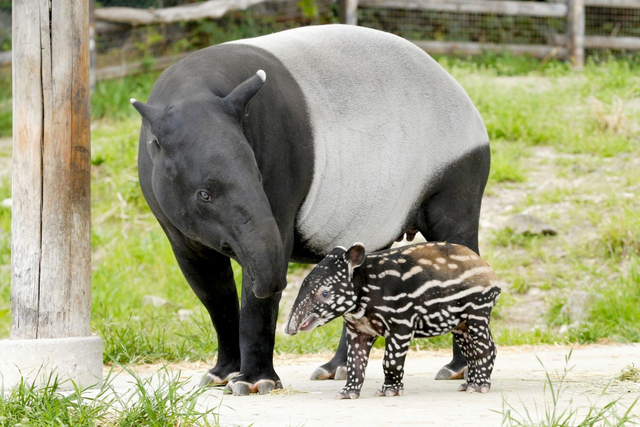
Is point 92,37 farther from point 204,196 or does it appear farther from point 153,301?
point 204,196

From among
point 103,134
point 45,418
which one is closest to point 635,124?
point 103,134

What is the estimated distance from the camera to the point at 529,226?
8.68 metres

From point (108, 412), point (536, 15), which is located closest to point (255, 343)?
point (108, 412)

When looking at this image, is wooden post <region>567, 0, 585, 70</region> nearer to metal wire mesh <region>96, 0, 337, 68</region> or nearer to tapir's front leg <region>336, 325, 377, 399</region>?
metal wire mesh <region>96, 0, 337, 68</region>

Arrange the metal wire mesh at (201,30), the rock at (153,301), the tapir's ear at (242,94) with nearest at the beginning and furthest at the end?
the tapir's ear at (242,94), the rock at (153,301), the metal wire mesh at (201,30)

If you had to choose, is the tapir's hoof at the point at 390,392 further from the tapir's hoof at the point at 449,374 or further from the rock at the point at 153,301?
the rock at the point at 153,301

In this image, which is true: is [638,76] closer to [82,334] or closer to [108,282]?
[108,282]

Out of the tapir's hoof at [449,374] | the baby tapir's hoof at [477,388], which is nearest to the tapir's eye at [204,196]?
the baby tapir's hoof at [477,388]

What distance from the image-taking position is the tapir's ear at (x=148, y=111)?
3.51m

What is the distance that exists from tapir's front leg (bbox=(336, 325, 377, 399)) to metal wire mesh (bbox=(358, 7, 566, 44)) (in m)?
11.1

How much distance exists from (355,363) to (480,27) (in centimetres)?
1202

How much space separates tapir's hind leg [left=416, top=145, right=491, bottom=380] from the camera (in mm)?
4516

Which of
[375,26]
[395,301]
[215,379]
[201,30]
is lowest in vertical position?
[215,379]

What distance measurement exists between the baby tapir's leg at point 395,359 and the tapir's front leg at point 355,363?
0.10m
